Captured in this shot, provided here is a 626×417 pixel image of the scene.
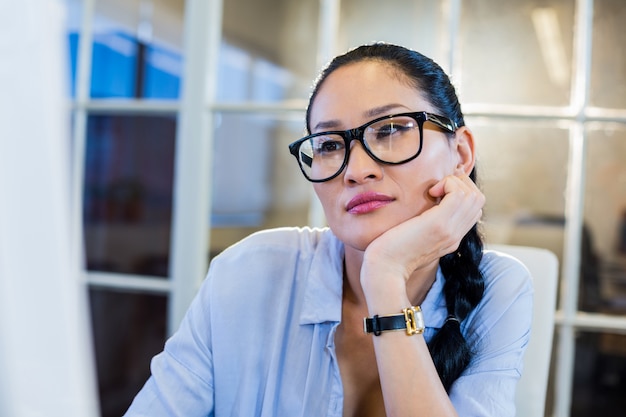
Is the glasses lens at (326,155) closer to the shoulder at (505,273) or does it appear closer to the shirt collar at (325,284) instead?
the shirt collar at (325,284)

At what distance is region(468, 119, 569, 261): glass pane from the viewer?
1.79 meters

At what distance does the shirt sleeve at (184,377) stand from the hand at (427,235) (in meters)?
0.35

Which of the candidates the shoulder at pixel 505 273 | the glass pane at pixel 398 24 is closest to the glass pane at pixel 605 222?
the glass pane at pixel 398 24

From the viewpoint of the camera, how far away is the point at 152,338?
Answer: 2.16 meters

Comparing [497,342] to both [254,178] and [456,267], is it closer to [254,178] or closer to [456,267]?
[456,267]

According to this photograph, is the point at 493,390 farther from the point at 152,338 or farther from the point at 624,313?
the point at 152,338

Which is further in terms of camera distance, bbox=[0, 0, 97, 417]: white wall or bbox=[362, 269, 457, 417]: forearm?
bbox=[362, 269, 457, 417]: forearm

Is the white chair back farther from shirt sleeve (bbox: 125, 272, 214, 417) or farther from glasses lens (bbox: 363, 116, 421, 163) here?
shirt sleeve (bbox: 125, 272, 214, 417)

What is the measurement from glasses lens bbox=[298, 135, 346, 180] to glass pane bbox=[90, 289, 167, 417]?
121 cm

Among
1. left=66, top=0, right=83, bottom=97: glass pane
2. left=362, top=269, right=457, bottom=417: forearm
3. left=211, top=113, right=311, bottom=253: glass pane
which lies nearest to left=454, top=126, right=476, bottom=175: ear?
left=362, top=269, right=457, bottom=417: forearm

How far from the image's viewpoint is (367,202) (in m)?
1.04

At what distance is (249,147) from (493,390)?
1.23 m

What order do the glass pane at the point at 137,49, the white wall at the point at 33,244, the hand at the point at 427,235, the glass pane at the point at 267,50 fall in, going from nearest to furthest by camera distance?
the white wall at the point at 33,244 → the hand at the point at 427,235 → the glass pane at the point at 267,50 → the glass pane at the point at 137,49

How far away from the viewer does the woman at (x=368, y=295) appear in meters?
1.03
